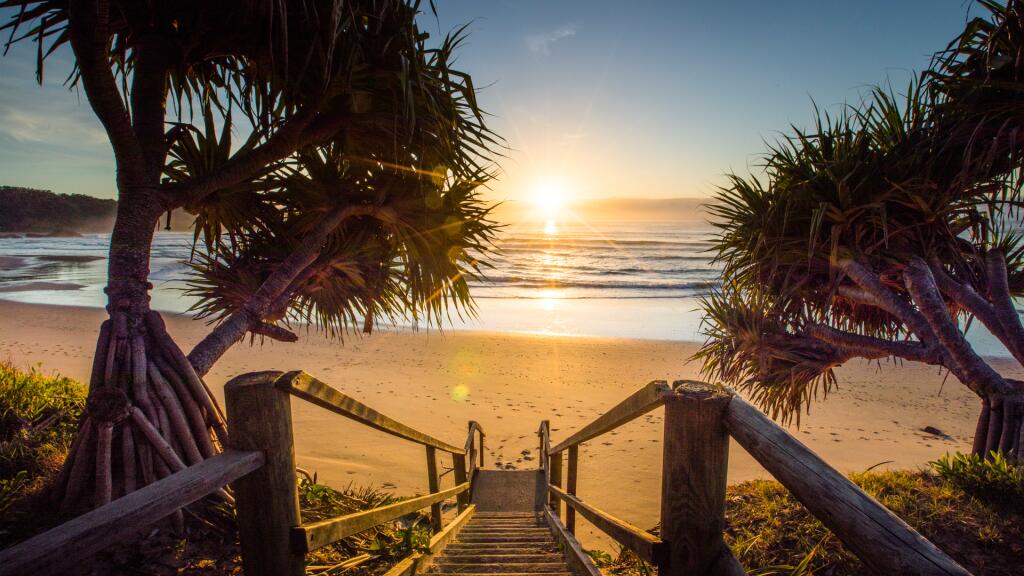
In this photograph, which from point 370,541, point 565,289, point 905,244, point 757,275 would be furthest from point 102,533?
point 565,289

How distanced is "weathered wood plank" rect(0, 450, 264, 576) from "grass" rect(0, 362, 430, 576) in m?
1.34

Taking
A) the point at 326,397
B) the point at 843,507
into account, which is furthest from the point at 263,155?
the point at 843,507

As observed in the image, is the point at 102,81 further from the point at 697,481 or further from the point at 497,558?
the point at 497,558

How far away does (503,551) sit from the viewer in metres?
3.38

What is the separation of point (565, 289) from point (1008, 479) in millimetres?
20276

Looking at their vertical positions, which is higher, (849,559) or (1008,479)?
(1008,479)

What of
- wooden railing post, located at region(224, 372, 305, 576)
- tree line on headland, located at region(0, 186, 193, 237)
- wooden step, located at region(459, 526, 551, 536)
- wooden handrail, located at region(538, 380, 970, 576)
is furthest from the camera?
tree line on headland, located at region(0, 186, 193, 237)

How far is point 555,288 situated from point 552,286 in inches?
20.0

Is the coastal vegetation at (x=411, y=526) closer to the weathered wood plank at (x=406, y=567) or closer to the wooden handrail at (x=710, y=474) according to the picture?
the weathered wood plank at (x=406, y=567)

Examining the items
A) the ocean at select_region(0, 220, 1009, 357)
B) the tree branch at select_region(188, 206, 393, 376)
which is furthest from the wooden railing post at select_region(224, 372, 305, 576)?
the ocean at select_region(0, 220, 1009, 357)

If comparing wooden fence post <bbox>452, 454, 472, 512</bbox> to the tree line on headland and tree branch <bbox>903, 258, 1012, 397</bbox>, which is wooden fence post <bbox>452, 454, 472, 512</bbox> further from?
the tree line on headland

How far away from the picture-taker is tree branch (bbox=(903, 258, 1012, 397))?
3.67m

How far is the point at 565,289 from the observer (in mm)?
23641

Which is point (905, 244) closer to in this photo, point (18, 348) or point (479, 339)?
point (479, 339)
